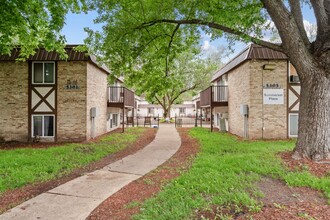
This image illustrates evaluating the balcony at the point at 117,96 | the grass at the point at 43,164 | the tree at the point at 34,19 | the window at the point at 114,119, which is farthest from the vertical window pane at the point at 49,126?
the window at the point at 114,119

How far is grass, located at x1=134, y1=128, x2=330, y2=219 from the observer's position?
4406 millimetres

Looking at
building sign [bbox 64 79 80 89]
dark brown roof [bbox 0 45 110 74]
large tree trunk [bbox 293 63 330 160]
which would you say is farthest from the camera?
building sign [bbox 64 79 80 89]

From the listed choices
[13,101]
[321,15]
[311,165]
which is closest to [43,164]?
[13,101]

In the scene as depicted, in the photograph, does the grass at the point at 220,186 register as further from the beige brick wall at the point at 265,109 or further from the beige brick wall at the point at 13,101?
the beige brick wall at the point at 13,101

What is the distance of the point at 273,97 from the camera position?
45.3 feet

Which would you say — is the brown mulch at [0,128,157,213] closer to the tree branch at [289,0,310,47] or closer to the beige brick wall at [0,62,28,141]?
the beige brick wall at [0,62,28,141]

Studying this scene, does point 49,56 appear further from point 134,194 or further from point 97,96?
point 134,194

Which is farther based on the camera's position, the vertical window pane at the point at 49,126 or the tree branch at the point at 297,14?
the vertical window pane at the point at 49,126

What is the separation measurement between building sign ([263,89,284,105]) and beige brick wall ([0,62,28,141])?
13.1 metres

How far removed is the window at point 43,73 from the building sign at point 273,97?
38.5ft

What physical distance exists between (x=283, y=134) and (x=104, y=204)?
11851 mm

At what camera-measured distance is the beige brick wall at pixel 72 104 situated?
13.5 m

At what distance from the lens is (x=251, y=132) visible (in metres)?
13.8

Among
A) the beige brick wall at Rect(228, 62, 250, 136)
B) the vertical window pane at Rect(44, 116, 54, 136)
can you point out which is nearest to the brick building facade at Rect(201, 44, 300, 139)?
the beige brick wall at Rect(228, 62, 250, 136)
